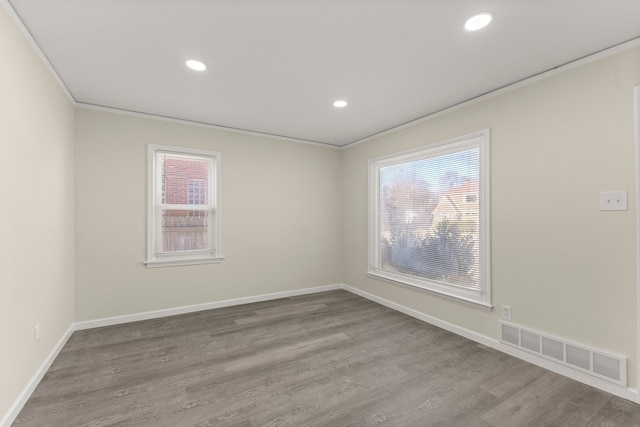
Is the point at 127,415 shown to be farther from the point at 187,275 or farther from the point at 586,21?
the point at 586,21

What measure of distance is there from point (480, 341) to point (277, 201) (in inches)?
124

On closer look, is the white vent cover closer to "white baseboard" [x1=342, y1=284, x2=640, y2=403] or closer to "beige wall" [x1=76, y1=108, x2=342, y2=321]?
"white baseboard" [x1=342, y1=284, x2=640, y2=403]

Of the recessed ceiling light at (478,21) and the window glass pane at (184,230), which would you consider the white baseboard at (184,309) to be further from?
the recessed ceiling light at (478,21)

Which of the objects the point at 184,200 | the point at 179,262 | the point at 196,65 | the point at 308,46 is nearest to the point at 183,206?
the point at 184,200

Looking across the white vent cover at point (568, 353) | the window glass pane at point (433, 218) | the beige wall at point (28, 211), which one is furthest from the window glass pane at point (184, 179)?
the white vent cover at point (568, 353)

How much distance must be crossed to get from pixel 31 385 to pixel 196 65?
2.70m

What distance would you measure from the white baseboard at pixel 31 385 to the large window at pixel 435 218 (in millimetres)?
3650

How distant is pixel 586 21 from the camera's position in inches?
70.7

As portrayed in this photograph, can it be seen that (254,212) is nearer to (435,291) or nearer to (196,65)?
(196,65)

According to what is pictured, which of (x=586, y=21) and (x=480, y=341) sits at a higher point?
(x=586, y=21)

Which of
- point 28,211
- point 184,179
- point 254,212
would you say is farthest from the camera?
point 254,212

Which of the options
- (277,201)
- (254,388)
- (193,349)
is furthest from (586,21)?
(193,349)

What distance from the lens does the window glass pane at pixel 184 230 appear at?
3.63 meters

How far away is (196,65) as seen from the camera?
2326 mm
